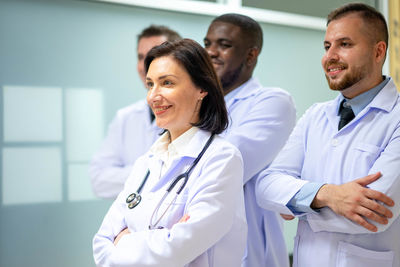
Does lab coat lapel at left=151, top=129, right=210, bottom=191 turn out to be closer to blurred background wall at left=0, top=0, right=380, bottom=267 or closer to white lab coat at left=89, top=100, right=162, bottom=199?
white lab coat at left=89, top=100, right=162, bottom=199

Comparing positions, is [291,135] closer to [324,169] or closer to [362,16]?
[324,169]

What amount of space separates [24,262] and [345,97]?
2.31 meters

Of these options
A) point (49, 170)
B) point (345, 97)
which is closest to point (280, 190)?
point (345, 97)

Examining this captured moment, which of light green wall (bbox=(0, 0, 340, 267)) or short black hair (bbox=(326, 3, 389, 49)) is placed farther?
light green wall (bbox=(0, 0, 340, 267))

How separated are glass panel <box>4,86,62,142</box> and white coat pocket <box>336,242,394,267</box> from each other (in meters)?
2.17

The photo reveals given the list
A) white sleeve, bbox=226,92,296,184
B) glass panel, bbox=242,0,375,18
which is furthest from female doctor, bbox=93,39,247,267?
glass panel, bbox=242,0,375,18

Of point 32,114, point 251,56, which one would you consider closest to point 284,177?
point 251,56

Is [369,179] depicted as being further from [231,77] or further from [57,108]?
[57,108]

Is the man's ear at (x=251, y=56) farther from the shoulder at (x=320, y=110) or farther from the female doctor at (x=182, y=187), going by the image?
the female doctor at (x=182, y=187)

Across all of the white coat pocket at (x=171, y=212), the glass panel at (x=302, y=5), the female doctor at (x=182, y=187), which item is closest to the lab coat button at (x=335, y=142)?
the female doctor at (x=182, y=187)

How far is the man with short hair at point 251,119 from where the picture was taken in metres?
1.97

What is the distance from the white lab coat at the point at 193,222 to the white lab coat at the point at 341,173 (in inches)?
13.0

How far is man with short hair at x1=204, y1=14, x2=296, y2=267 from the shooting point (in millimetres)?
1973

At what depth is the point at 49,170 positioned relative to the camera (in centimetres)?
304
